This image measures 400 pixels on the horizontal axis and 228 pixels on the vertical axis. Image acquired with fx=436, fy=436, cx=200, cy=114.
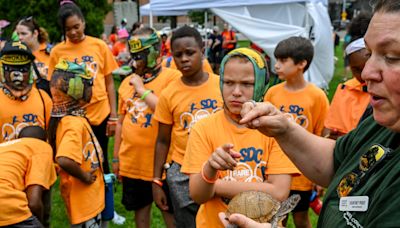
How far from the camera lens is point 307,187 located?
3791mm

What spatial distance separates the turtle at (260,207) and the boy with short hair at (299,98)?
2021 mm

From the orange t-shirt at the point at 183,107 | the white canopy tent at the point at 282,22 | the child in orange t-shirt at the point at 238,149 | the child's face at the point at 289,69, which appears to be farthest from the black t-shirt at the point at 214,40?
the child in orange t-shirt at the point at 238,149

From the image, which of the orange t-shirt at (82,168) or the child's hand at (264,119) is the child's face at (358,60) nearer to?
the child's hand at (264,119)

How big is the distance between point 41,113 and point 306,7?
9174 mm

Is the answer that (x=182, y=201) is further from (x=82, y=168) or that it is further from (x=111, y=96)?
(x=111, y=96)

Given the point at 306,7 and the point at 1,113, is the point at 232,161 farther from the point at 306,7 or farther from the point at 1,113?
the point at 306,7

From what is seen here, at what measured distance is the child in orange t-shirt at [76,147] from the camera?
3.21m

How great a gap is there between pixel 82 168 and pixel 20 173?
484 mm

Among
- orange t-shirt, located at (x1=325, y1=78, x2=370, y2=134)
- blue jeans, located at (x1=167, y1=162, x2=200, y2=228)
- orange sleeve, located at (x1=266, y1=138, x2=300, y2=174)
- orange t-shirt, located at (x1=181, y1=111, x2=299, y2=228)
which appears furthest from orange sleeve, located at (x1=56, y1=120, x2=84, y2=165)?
orange t-shirt, located at (x1=325, y1=78, x2=370, y2=134)

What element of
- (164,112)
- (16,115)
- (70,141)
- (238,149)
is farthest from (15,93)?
(238,149)

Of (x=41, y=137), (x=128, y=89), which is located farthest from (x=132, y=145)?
(x=41, y=137)

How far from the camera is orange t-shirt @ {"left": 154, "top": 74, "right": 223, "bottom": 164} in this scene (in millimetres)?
3219

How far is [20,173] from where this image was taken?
294 cm

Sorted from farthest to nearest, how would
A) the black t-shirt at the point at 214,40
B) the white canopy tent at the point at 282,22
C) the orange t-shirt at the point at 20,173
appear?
the black t-shirt at the point at 214,40
the white canopy tent at the point at 282,22
the orange t-shirt at the point at 20,173
